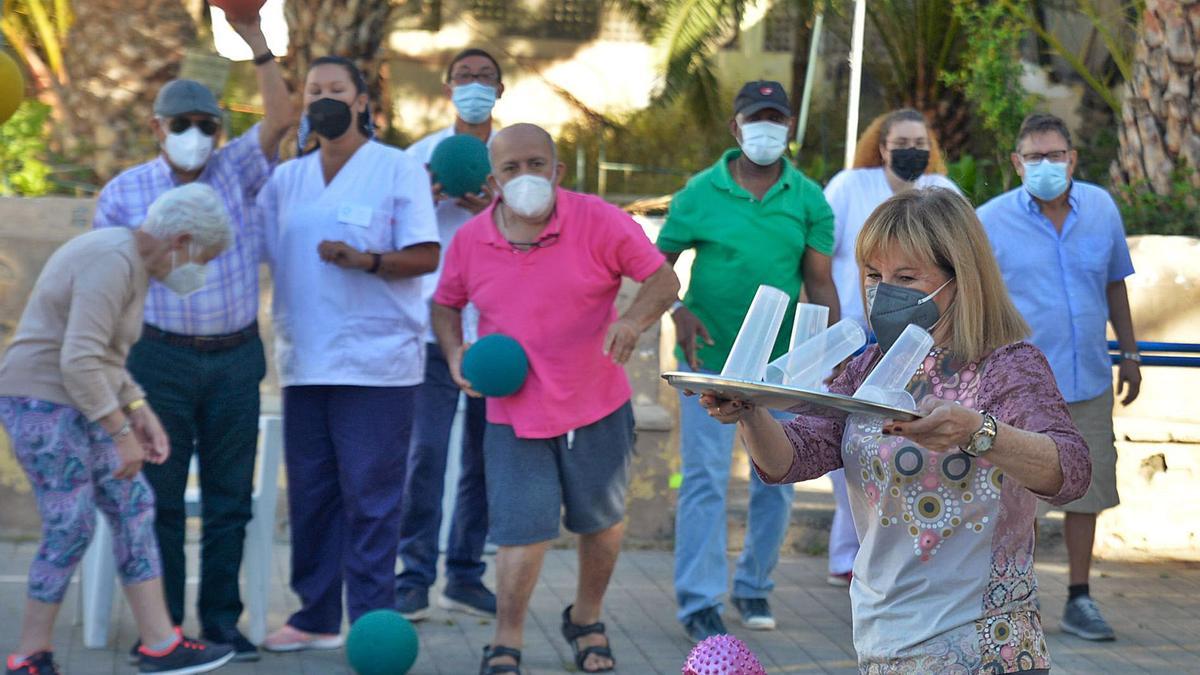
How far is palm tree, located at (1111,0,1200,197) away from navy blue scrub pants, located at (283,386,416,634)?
5.92m

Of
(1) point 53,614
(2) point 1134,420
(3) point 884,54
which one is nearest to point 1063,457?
(1) point 53,614

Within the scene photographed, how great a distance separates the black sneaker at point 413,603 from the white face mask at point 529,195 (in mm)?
1871

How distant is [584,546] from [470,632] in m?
0.94

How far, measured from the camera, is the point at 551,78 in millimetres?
20219

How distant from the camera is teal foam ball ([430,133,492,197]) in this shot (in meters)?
6.18

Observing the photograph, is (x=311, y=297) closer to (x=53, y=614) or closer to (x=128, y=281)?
(x=128, y=281)

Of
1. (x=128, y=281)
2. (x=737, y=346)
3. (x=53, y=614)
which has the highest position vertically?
(x=737, y=346)

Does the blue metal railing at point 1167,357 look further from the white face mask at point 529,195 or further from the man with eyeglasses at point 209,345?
the man with eyeglasses at point 209,345

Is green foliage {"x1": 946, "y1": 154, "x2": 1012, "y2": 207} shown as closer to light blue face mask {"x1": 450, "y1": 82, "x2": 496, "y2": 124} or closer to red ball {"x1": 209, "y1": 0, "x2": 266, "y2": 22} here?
light blue face mask {"x1": 450, "y1": 82, "x2": 496, "y2": 124}

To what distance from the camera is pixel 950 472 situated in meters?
2.97

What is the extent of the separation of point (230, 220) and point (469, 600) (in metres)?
1.98

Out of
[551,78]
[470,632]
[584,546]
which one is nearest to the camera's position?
[584,546]

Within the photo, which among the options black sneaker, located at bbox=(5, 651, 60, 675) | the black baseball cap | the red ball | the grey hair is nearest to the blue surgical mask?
the black baseball cap

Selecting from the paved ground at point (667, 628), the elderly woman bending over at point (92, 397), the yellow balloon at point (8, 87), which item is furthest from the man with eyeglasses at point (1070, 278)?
the yellow balloon at point (8, 87)
